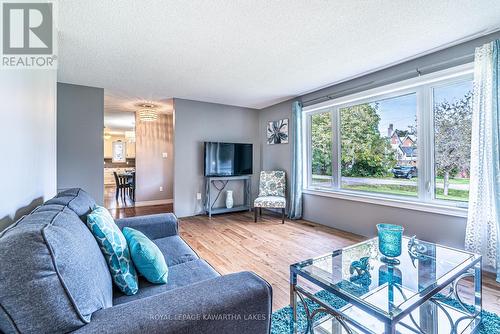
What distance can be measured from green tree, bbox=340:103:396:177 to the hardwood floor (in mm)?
1013

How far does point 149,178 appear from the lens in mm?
5734

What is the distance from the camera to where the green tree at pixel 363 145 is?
317 centimetres

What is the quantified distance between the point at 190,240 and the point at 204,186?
1.64 metres

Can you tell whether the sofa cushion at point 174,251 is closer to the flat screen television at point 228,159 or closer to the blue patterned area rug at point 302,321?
the blue patterned area rug at point 302,321

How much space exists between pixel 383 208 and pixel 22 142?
11.8 ft

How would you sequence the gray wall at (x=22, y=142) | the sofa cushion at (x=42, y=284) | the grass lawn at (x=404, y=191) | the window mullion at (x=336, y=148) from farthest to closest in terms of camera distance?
the window mullion at (x=336, y=148), the grass lawn at (x=404, y=191), the gray wall at (x=22, y=142), the sofa cushion at (x=42, y=284)

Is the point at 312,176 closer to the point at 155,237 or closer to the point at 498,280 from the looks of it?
the point at 498,280

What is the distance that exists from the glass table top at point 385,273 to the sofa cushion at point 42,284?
1.05 meters

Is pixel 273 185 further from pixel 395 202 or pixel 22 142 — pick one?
pixel 22 142

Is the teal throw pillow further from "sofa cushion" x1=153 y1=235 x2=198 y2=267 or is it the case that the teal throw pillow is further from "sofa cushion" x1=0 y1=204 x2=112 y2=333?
"sofa cushion" x1=0 y1=204 x2=112 y2=333

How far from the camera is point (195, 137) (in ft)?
14.8

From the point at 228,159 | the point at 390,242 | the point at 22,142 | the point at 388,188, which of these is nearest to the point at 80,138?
the point at 228,159

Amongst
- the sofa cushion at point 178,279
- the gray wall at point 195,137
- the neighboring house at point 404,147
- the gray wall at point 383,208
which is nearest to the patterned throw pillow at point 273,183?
the gray wall at point 383,208

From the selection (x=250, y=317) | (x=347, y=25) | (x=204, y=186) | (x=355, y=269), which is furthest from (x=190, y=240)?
(x=347, y=25)
